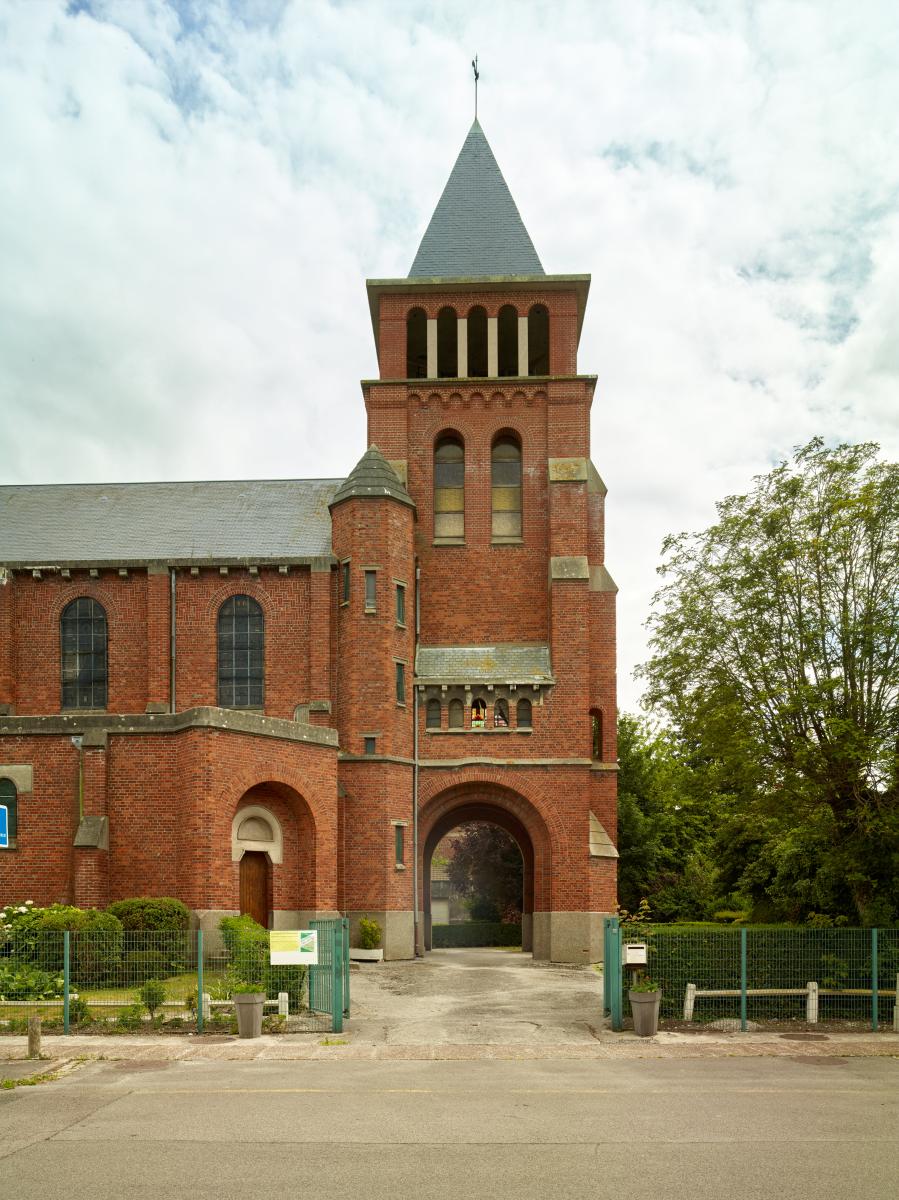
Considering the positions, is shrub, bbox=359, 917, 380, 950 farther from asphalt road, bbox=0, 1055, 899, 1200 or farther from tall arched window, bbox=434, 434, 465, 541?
asphalt road, bbox=0, 1055, 899, 1200

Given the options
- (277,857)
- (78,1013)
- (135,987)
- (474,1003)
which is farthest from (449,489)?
(78,1013)

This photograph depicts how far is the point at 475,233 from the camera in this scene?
40.2 metres

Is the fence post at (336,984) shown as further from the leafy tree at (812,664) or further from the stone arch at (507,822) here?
the stone arch at (507,822)

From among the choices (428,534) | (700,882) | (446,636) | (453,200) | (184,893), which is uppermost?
(453,200)

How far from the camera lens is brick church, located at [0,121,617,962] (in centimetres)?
3391

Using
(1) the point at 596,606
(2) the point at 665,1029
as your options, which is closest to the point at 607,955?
(2) the point at 665,1029

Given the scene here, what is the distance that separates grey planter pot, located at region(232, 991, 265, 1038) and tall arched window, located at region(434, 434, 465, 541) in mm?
20335

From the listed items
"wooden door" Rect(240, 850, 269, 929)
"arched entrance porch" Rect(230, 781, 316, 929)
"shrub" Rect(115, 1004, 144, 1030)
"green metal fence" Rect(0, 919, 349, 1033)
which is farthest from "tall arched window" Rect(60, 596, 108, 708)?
"shrub" Rect(115, 1004, 144, 1030)

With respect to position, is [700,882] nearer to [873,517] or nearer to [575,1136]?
[873,517]

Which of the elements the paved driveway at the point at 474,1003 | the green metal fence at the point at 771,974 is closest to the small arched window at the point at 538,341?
the paved driveway at the point at 474,1003

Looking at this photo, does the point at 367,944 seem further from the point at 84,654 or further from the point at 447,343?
the point at 447,343

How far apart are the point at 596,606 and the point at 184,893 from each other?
51.1 feet

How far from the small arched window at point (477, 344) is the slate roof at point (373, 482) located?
5.35m

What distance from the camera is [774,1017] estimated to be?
20812 mm
